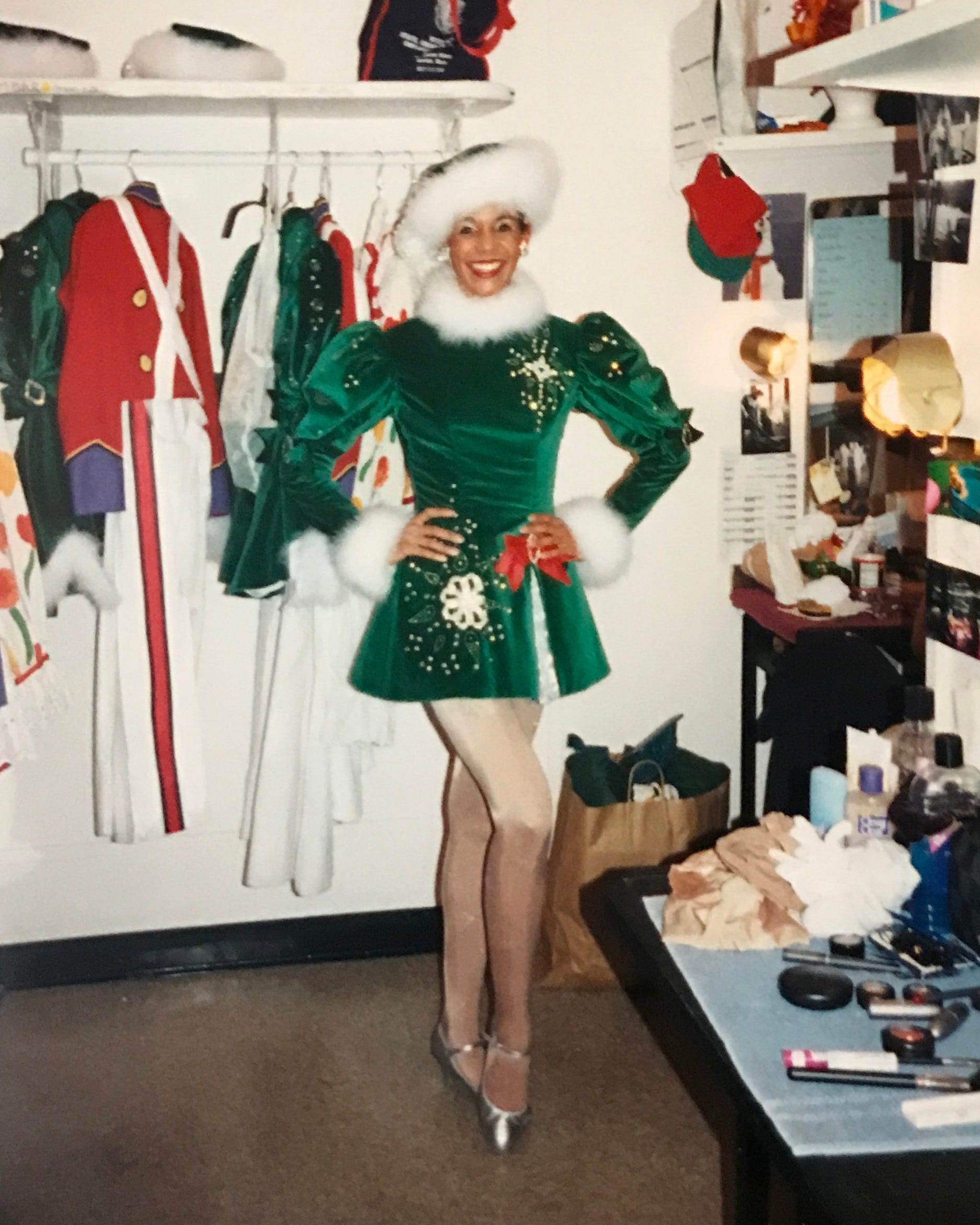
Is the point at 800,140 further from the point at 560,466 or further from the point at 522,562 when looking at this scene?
the point at 522,562

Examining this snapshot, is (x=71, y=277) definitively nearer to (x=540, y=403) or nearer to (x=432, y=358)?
(x=432, y=358)

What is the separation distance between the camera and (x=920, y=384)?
1.42 metres

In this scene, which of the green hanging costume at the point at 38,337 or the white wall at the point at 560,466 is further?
the white wall at the point at 560,466

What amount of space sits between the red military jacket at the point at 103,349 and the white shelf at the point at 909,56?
1.36 m

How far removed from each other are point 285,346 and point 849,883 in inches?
60.5

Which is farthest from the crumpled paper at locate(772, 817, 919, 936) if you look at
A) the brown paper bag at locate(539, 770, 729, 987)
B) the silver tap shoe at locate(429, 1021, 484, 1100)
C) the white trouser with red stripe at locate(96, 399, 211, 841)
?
the white trouser with red stripe at locate(96, 399, 211, 841)

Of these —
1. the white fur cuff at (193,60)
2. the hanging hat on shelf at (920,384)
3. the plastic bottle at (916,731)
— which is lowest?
the plastic bottle at (916,731)

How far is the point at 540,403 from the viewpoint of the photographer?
2.16 m

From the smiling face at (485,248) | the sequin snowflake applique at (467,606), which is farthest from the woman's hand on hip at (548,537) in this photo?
the smiling face at (485,248)

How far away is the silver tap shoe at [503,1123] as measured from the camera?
220 cm

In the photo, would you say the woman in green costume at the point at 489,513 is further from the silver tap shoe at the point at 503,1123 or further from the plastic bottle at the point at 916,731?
the plastic bottle at the point at 916,731

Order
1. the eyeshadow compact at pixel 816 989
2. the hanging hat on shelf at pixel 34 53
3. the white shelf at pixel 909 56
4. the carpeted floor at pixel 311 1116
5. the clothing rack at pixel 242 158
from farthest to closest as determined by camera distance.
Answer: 1. the clothing rack at pixel 242 158
2. the hanging hat on shelf at pixel 34 53
3. the carpeted floor at pixel 311 1116
4. the eyeshadow compact at pixel 816 989
5. the white shelf at pixel 909 56

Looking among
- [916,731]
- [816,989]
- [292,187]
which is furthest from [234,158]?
[816,989]

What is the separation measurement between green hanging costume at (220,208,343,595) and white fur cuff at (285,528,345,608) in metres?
0.03
